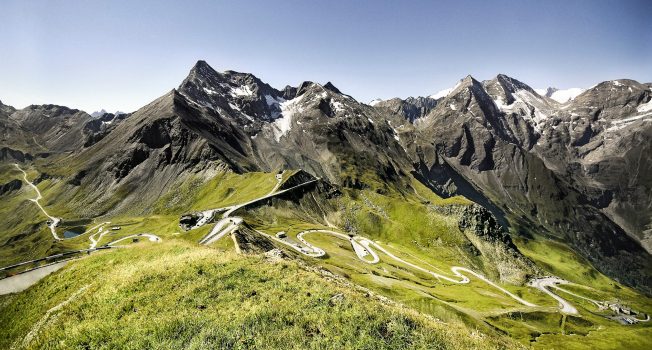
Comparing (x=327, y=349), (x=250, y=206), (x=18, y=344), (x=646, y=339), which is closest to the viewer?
(x=327, y=349)

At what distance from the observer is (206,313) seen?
889 inches

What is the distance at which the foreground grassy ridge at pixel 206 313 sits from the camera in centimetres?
2020

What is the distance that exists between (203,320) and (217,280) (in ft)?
19.7

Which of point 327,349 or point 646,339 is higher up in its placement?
point 327,349

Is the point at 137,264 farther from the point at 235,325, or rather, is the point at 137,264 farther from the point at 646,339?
the point at 646,339

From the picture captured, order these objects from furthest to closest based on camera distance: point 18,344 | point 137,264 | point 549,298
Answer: point 549,298, point 137,264, point 18,344

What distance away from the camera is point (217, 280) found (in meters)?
27.5

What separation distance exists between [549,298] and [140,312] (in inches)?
8348

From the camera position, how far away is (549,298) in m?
188

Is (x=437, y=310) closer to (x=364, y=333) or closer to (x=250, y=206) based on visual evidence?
(x=364, y=333)

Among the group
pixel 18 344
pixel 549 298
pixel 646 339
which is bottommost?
pixel 549 298

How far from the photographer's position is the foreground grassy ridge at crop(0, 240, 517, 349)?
20.2 metres

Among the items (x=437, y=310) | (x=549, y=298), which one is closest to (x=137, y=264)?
(x=437, y=310)

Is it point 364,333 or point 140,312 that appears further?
point 140,312
